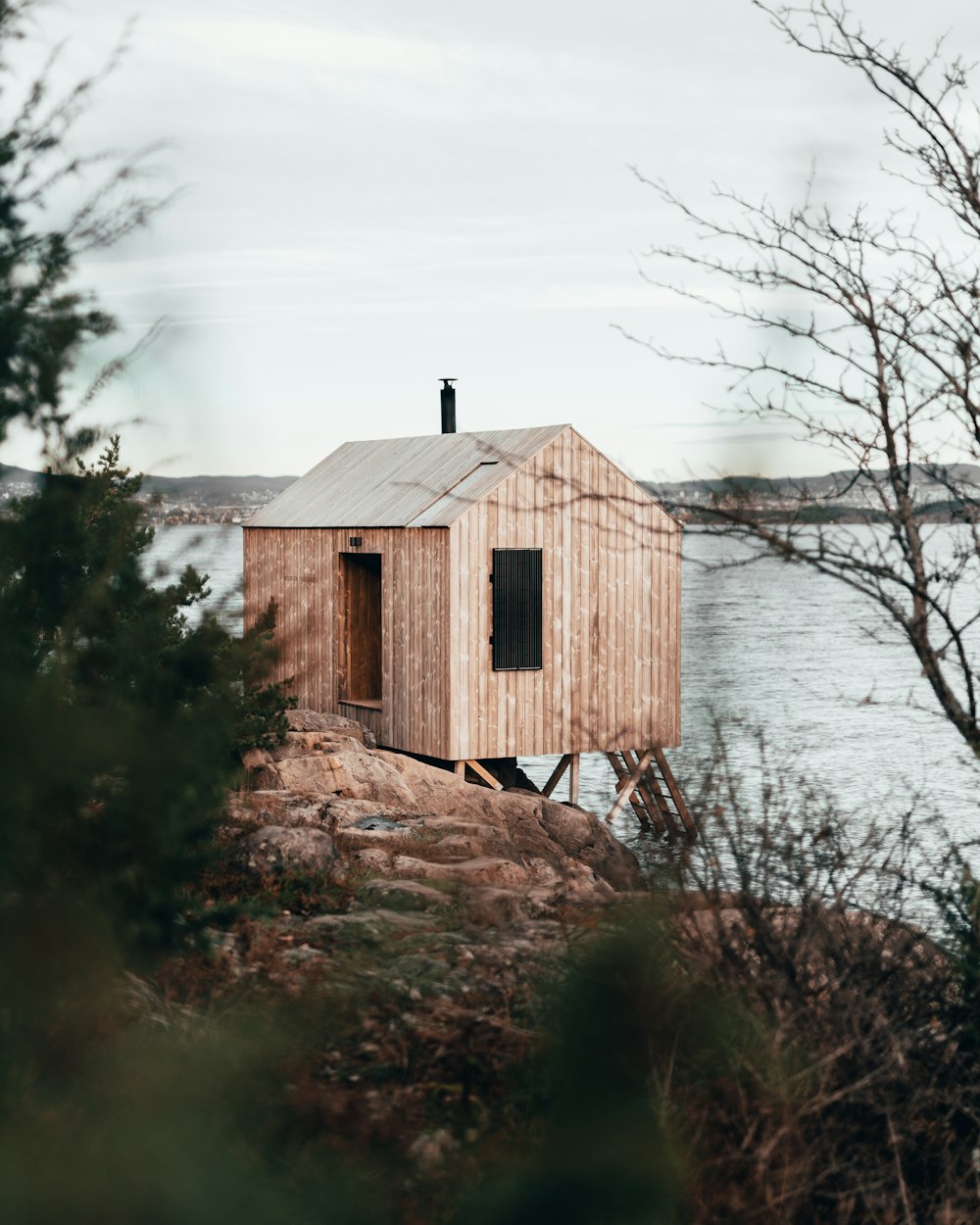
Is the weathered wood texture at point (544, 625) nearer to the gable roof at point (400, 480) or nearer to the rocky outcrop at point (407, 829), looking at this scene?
the gable roof at point (400, 480)

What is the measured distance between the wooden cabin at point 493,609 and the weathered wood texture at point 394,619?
3cm

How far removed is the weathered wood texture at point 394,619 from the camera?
1814 centimetres

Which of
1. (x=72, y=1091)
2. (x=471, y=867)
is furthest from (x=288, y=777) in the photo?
(x=72, y=1091)

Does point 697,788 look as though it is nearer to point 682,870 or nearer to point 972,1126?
point 682,870

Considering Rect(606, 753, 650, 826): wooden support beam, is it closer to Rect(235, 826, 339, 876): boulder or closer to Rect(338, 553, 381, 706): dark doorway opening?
Rect(338, 553, 381, 706): dark doorway opening

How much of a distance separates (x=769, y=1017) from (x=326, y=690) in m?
16.2

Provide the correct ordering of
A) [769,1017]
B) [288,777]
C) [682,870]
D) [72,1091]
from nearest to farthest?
[72,1091] → [769,1017] → [682,870] → [288,777]

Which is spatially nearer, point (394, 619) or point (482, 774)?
point (482, 774)

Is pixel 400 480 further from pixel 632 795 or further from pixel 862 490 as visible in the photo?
pixel 862 490

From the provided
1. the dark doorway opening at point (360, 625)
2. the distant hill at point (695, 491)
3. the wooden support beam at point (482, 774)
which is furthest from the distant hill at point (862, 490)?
the dark doorway opening at point (360, 625)

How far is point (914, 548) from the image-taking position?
19.9 ft

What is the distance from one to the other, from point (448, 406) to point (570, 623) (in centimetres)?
610

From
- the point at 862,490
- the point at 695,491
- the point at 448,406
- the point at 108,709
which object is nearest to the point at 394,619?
the point at 448,406

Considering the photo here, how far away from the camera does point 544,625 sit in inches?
737
